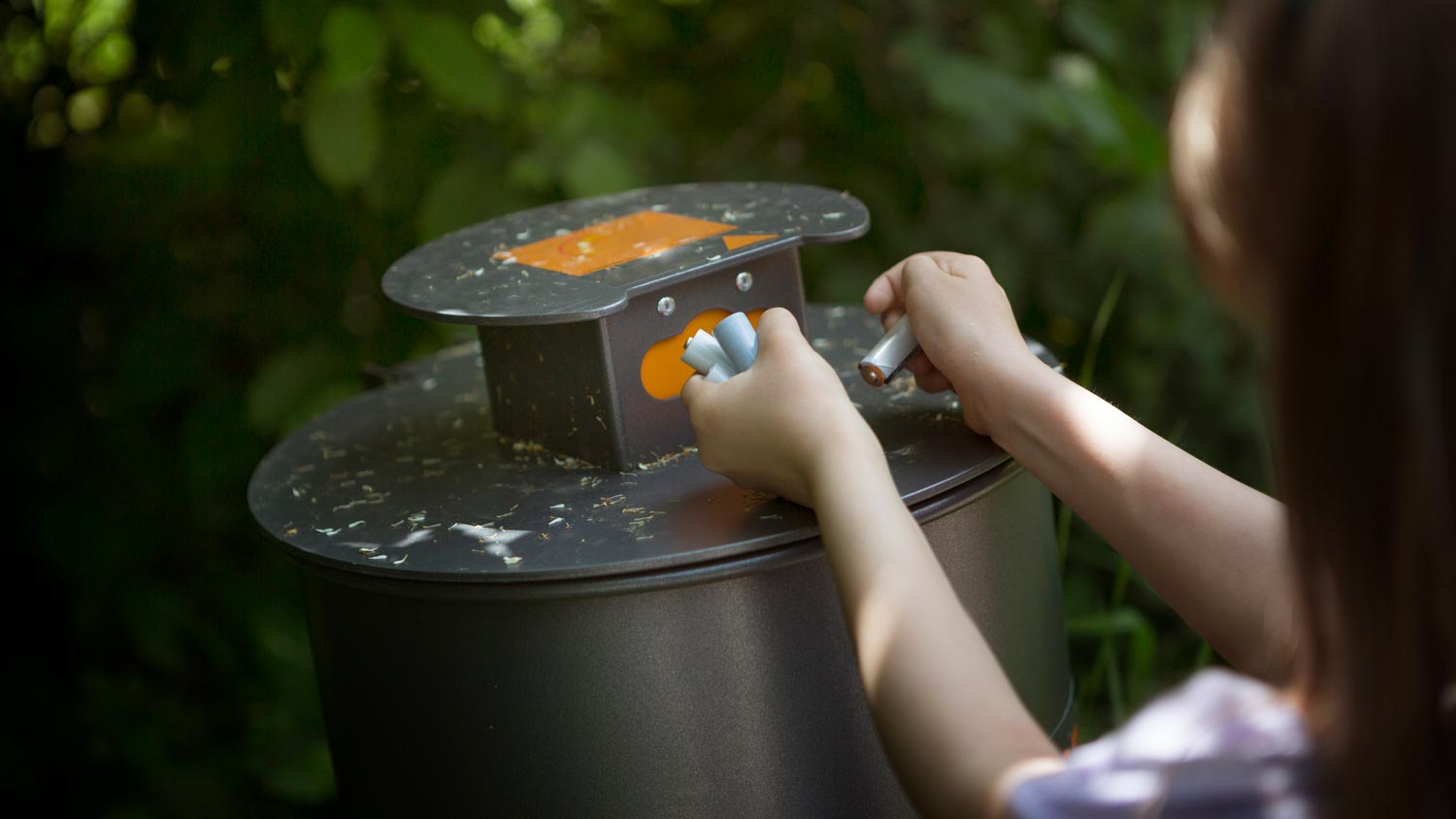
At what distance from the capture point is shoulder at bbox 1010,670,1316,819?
0.58 meters

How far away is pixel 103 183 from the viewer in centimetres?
166

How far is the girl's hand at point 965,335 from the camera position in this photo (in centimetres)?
94

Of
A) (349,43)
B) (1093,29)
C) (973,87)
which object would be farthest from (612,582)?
(1093,29)

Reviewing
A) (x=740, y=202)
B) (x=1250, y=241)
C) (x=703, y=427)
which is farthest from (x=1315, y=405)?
(x=740, y=202)

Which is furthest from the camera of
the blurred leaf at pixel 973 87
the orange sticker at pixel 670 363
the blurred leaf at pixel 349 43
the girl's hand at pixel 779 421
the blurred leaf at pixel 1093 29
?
the blurred leaf at pixel 1093 29

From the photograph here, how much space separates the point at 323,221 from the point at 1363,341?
1.34m

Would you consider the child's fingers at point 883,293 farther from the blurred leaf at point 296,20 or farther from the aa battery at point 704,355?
the blurred leaf at point 296,20

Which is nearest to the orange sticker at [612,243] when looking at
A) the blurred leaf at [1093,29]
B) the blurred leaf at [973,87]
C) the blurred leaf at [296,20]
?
the blurred leaf at [296,20]

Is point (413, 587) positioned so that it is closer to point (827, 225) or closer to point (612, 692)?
point (612, 692)

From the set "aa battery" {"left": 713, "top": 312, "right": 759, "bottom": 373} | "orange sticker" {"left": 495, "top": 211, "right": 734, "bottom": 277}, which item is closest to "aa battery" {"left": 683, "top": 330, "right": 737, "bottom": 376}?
"aa battery" {"left": 713, "top": 312, "right": 759, "bottom": 373}

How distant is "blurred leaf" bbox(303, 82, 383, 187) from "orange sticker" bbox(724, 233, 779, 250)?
549mm

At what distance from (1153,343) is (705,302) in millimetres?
1246

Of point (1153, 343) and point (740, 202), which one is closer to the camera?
point (740, 202)

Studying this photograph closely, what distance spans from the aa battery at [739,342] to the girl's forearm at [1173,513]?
0.62 ft
